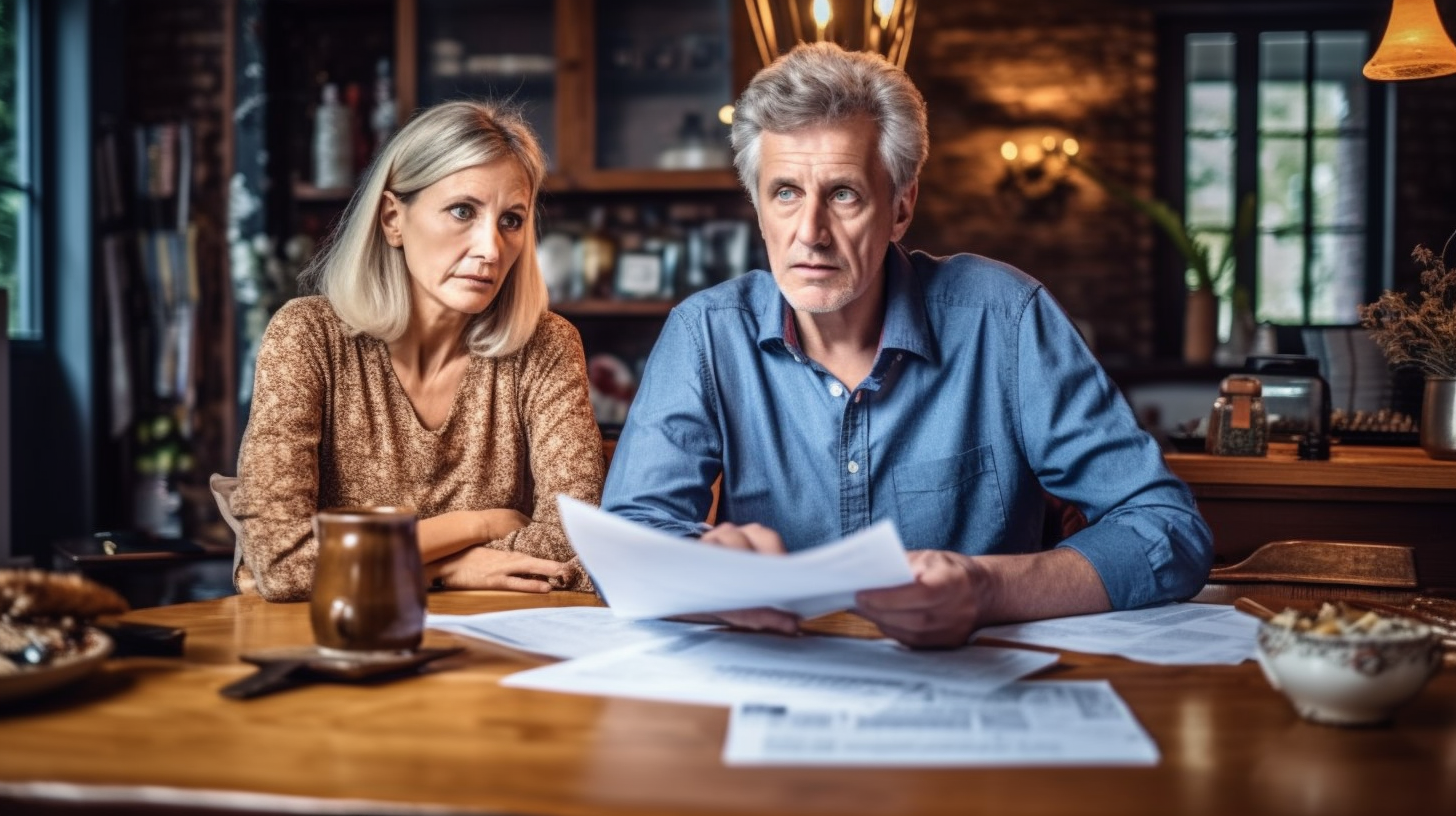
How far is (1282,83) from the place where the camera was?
691 centimetres

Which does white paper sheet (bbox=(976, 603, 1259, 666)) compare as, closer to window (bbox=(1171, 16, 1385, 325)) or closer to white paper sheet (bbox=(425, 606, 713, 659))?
white paper sheet (bbox=(425, 606, 713, 659))

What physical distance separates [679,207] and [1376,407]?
93.2 inches

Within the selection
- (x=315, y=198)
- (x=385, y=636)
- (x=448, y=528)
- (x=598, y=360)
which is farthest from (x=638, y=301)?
(x=385, y=636)

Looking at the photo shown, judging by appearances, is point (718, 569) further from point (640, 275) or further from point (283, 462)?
point (640, 275)

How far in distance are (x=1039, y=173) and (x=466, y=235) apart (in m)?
5.33

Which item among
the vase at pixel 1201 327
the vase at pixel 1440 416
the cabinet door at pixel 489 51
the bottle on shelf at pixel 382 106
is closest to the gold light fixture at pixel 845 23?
the vase at pixel 1440 416

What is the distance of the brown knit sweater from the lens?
186 cm

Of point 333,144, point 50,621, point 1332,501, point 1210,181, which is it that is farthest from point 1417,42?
point 1210,181

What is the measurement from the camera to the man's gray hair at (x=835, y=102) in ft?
5.47

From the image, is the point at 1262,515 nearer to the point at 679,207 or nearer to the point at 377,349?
the point at 377,349

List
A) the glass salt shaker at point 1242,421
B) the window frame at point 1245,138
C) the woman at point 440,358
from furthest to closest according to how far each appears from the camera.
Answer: the window frame at point 1245,138
the glass salt shaker at point 1242,421
the woman at point 440,358

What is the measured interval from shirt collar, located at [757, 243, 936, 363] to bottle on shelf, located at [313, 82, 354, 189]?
11.1 ft

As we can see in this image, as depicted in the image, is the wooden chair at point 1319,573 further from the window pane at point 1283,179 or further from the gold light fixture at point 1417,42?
the window pane at point 1283,179

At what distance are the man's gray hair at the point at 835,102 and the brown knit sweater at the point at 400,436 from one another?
56 cm
